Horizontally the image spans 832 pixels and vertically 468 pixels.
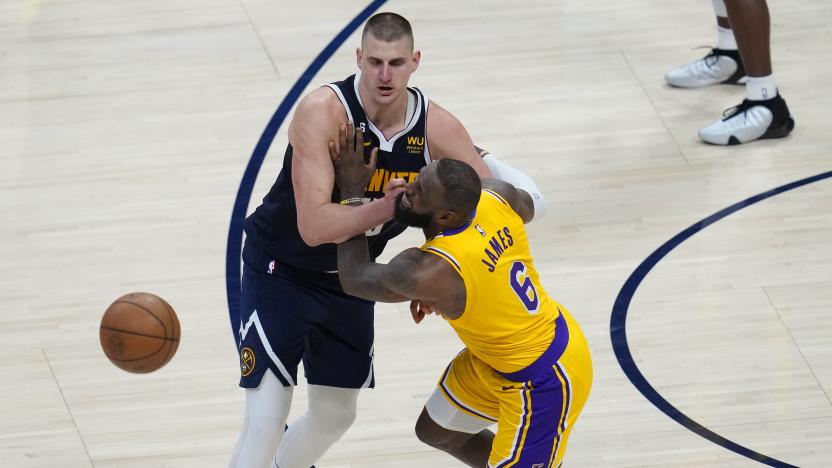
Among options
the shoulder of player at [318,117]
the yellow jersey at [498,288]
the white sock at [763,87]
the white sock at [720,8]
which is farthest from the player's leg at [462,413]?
the white sock at [720,8]

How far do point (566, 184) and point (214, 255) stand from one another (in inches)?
90.6

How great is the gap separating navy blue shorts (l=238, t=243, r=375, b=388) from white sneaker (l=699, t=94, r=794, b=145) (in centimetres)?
406

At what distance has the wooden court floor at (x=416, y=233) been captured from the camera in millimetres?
6574

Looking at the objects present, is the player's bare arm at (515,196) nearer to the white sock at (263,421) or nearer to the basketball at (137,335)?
the white sock at (263,421)

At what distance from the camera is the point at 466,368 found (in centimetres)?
549

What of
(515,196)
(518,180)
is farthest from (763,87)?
(515,196)

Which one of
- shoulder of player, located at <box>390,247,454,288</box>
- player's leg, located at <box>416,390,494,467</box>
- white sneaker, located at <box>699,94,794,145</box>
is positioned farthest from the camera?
white sneaker, located at <box>699,94,794,145</box>

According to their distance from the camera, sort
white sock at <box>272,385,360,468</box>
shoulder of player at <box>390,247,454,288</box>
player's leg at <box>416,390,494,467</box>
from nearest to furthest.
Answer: shoulder of player at <box>390,247,454,288</box> < player's leg at <box>416,390,494,467</box> < white sock at <box>272,385,360,468</box>

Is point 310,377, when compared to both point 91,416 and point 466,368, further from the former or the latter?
point 91,416

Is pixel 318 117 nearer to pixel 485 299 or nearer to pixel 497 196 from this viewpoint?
pixel 497 196

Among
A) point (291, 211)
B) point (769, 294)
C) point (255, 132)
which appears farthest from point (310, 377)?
point (255, 132)

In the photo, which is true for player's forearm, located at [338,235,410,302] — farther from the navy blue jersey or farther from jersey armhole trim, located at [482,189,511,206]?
jersey armhole trim, located at [482,189,511,206]

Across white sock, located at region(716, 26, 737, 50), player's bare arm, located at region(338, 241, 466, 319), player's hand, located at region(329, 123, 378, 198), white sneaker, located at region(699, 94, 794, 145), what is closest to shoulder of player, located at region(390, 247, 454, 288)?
player's bare arm, located at region(338, 241, 466, 319)

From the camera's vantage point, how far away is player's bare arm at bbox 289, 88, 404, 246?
502 cm
